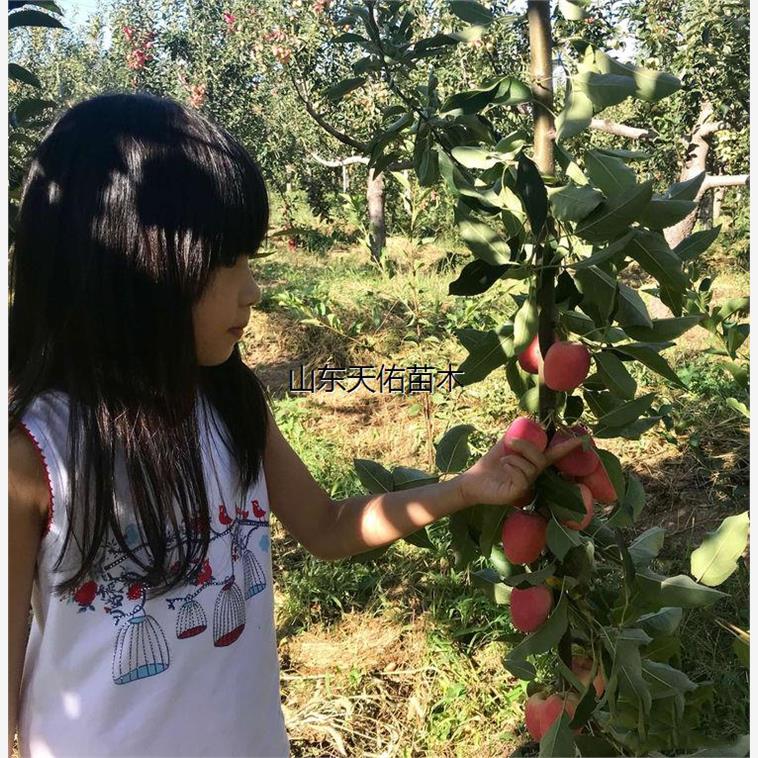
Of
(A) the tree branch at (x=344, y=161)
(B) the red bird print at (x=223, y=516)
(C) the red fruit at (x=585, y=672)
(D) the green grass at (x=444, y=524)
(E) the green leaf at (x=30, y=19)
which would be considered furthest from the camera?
(A) the tree branch at (x=344, y=161)

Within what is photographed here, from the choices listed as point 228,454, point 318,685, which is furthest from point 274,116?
point 228,454

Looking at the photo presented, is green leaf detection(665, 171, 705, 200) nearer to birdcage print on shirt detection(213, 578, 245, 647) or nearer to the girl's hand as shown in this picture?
the girl's hand

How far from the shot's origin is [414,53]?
0.98 metres

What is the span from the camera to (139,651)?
83 centimetres

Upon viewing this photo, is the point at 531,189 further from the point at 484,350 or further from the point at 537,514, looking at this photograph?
the point at 537,514

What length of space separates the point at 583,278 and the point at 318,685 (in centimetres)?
147

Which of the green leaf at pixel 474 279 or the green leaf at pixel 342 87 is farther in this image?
the green leaf at pixel 342 87

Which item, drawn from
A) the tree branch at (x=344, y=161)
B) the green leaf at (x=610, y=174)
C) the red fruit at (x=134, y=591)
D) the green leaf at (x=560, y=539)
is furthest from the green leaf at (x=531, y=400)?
the tree branch at (x=344, y=161)

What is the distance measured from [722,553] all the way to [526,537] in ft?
0.64

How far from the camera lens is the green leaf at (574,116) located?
2.16 feet

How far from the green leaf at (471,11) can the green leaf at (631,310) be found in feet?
0.99

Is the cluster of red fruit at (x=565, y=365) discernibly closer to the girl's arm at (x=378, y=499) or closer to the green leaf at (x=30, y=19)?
the girl's arm at (x=378, y=499)

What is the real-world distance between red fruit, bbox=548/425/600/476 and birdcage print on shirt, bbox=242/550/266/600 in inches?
15.8

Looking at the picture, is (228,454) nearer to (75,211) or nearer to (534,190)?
(75,211)
